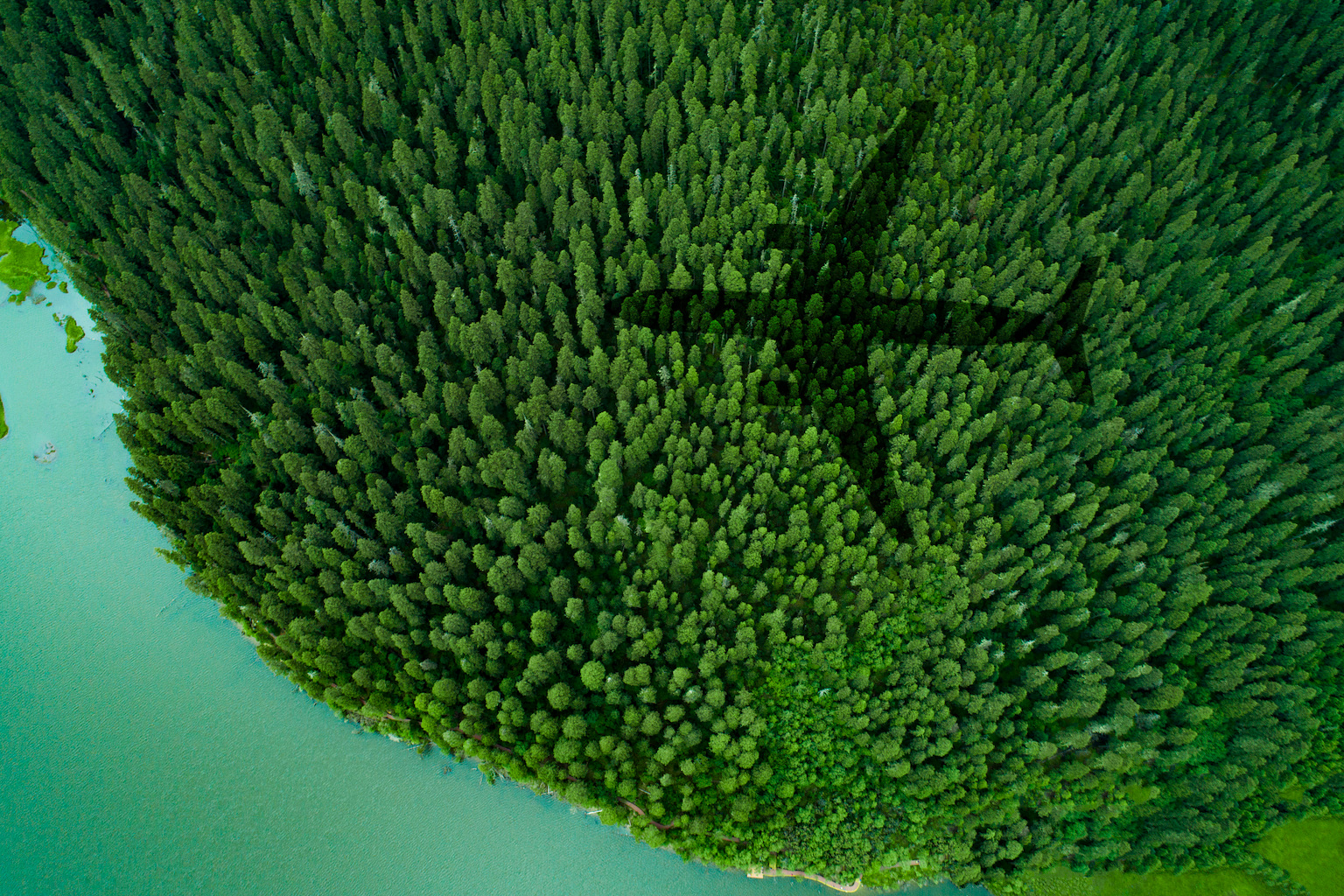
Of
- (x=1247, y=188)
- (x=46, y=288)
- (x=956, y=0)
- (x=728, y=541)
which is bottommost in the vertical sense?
(x=728, y=541)

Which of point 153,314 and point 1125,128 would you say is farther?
point 1125,128

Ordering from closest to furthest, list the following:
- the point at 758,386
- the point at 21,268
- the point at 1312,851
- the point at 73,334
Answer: the point at 1312,851 → the point at 758,386 → the point at 73,334 → the point at 21,268

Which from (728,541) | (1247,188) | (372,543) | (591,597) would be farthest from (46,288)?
(1247,188)

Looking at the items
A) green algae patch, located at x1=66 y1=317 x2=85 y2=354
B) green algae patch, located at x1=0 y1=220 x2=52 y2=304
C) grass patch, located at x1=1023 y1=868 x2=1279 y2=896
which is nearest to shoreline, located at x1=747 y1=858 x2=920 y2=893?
grass patch, located at x1=1023 y1=868 x2=1279 y2=896

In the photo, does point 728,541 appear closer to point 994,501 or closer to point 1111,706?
point 994,501

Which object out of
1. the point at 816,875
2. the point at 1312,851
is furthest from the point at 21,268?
the point at 1312,851

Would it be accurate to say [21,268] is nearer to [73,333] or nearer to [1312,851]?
[73,333]
